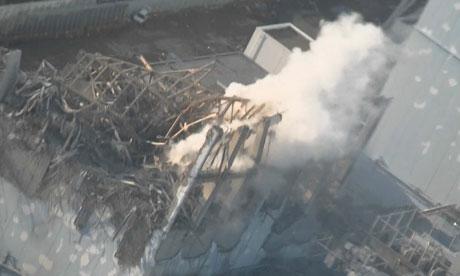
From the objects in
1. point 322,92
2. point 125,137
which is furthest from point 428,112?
point 125,137

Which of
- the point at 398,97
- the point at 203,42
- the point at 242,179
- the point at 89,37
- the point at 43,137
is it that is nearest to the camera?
the point at 43,137

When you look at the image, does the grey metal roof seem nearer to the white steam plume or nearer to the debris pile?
the white steam plume

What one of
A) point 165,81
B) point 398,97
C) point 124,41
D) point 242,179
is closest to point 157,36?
point 124,41

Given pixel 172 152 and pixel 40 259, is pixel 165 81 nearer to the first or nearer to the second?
pixel 172 152

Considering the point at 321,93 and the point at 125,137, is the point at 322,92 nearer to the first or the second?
the point at 321,93

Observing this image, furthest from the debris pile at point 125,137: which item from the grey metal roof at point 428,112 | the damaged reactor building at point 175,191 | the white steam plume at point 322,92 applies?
the grey metal roof at point 428,112

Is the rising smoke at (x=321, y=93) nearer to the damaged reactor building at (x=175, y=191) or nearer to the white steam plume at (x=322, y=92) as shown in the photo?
the white steam plume at (x=322, y=92)

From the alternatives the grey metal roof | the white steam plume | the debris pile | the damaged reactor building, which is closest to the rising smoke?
the white steam plume
